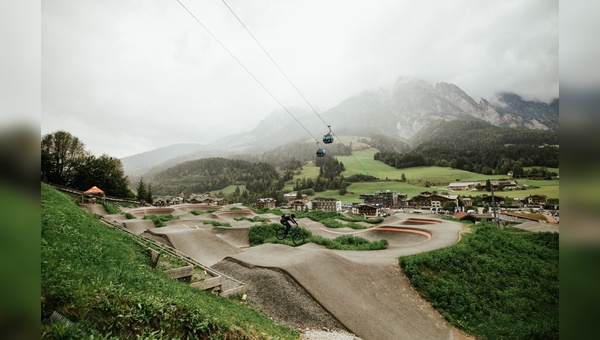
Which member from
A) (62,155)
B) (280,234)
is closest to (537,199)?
(280,234)

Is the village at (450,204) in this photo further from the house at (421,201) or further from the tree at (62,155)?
the tree at (62,155)

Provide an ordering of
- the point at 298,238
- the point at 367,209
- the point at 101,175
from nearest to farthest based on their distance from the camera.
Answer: the point at 298,238 < the point at 101,175 < the point at 367,209

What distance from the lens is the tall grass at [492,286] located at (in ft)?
38.1

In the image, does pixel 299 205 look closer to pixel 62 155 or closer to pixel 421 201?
pixel 421 201

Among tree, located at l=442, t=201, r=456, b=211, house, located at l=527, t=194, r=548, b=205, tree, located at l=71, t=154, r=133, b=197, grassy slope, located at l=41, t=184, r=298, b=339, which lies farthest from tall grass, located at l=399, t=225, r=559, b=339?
house, located at l=527, t=194, r=548, b=205

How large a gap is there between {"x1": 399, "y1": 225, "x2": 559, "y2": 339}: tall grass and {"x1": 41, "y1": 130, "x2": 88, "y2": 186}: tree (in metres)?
62.3

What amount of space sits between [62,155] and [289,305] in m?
62.4

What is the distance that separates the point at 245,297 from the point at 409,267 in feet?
30.2

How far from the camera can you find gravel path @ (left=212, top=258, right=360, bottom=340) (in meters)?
9.71

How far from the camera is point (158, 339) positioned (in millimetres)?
5043

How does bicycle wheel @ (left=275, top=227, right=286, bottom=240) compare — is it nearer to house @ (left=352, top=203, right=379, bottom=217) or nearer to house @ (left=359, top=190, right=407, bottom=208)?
house @ (left=352, top=203, right=379, bottom=217)

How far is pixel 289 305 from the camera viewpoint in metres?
10.8
